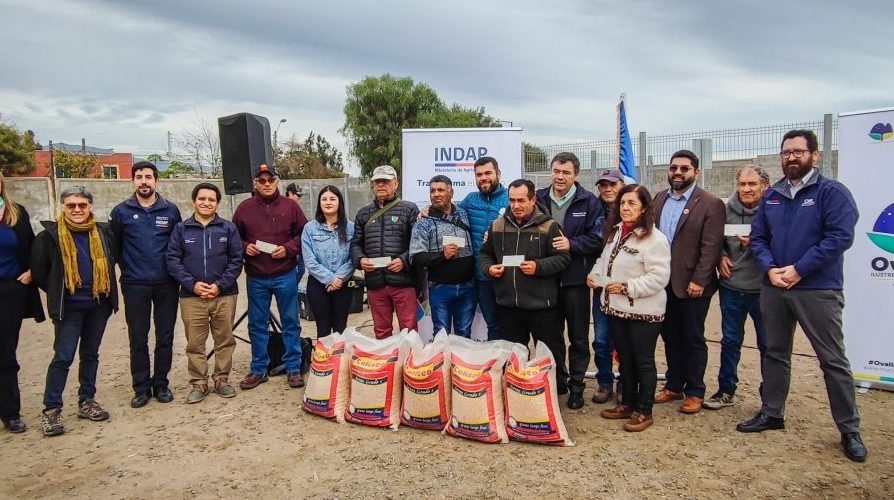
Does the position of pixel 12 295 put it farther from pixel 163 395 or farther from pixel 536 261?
pixel 536 261

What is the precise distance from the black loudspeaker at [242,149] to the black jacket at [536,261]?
9.84ft

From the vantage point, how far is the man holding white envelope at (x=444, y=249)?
4.30m

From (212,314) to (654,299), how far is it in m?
3.27

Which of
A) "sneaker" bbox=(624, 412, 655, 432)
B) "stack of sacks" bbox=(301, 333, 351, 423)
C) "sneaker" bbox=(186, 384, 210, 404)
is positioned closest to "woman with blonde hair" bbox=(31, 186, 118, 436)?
"sneaker" bbox=(186, 384, 210, 404)

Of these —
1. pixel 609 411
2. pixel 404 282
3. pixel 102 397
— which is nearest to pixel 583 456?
pixel 609 411

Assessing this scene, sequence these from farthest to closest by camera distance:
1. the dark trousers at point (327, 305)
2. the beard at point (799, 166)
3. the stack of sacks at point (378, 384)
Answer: the dark trousers at point (327, 305)
the stack of sacks at point (378, 384)
the beard at point (799, 166)

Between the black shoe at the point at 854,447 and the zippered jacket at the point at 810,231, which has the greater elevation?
the zippered jacket at the point at 810,231

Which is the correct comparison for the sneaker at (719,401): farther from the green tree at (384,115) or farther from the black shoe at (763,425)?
the green tree at (384,115)

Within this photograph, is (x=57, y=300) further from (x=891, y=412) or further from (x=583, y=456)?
(x=891, y=412)

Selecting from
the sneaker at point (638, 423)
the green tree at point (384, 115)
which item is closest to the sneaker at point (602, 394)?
the sneaker at point (638, 423)

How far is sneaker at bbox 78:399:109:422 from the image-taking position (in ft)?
13.6

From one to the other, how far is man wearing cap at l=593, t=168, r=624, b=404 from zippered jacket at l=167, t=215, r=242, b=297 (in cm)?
280

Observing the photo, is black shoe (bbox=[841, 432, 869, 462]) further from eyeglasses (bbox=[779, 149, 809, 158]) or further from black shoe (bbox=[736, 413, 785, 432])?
eyeglasses (bbox=[779, 149, 809, 158])

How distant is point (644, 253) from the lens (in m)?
3.60
